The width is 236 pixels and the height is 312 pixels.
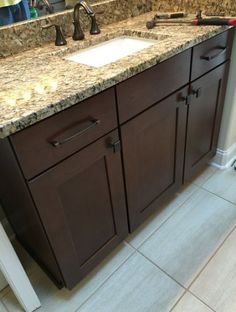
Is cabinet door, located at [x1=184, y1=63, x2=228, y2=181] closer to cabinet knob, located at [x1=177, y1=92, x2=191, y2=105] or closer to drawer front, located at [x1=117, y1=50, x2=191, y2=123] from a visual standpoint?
cabinet knob, located at [x1=177, y1=92, x2=191, y2=105]

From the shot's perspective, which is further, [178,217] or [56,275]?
[178,217]

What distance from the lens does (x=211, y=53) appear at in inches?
46.9

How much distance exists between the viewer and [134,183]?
1.13 metres

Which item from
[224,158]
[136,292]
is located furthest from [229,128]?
[136,292]

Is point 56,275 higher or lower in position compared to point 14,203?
lower

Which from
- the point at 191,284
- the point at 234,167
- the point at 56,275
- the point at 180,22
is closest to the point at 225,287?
the point at 191,284

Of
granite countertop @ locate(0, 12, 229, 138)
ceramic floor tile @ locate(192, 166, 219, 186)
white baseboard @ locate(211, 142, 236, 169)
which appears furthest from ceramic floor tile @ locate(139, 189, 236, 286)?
granite countertop @ locate(0, 12, 229, 138)

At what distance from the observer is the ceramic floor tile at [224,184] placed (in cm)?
158

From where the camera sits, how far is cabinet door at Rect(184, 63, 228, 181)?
4.14 ft

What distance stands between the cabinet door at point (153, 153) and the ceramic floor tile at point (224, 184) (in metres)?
0.36

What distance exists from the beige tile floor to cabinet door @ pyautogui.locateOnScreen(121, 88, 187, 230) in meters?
0.17

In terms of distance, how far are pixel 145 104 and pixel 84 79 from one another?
28 centimetres

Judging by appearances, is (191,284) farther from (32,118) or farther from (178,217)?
(32,118)

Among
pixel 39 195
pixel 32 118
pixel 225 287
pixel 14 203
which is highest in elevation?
pixel 32 118
